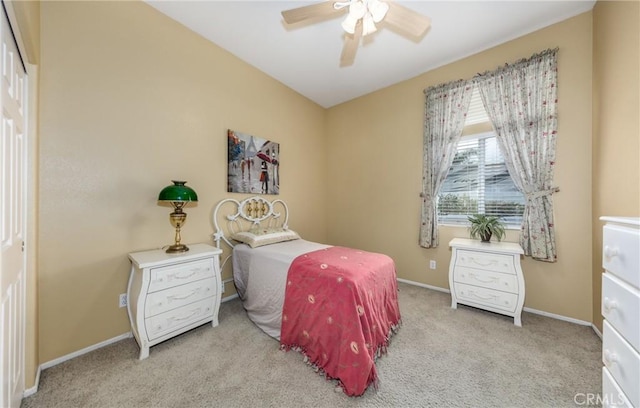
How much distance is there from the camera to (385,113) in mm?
3484

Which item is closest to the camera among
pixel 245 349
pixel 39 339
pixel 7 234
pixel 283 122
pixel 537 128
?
pixel 7 234

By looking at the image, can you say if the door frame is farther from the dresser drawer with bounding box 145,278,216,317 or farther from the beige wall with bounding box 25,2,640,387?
the dresser drawer with bounding box 145,278,216,317

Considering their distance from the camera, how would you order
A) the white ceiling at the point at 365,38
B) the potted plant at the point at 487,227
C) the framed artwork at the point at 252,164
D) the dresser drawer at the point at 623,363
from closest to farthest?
the dresser drawer at the point at 623,363 < the white ceiling at the point at 365,38 < the potted plant at the point at 487,227 < the framed artwork at the point at 252,164

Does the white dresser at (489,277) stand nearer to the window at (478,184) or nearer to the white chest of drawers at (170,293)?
the window at (478,184)

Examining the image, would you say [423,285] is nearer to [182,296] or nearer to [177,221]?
[182,296]

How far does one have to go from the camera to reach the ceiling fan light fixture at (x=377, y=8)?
1489mm

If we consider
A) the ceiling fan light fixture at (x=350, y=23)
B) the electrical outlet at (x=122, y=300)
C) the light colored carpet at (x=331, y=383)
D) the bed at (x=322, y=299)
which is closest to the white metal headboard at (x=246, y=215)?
the bed at (x=322, y=299)

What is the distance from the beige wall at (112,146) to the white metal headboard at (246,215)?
12 cm

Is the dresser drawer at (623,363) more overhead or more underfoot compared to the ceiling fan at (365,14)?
more underfoot

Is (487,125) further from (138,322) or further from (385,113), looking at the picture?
(138,322)

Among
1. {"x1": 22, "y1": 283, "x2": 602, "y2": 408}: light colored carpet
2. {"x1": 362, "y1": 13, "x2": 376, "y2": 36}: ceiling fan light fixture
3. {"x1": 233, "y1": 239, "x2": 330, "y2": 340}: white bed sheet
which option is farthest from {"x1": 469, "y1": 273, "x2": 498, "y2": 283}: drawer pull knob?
{"x1": 362, "y1": 13, "x2": 376, "y2": 36}: ceiling fan light fixture

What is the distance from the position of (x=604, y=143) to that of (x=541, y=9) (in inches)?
54.3

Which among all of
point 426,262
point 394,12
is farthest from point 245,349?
point 394,12

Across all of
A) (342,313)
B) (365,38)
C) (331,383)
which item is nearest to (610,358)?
(342,313)
